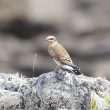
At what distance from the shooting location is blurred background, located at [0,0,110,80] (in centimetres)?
2411

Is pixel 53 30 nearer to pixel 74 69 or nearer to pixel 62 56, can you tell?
pixel 62 56

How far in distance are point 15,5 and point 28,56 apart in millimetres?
2386

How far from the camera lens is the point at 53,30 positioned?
24.6m

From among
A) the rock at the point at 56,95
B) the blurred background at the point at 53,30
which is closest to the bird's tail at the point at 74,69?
the rock at the point at 56,95

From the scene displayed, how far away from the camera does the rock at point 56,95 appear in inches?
329

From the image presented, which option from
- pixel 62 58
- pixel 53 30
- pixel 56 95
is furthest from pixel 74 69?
pixel 53 30

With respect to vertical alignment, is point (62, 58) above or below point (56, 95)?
above

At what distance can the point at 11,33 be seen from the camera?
2517cm

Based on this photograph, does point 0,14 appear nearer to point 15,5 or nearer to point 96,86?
point 15,5

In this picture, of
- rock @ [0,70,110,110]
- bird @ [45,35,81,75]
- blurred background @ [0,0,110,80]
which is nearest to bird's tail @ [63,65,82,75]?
bird @ [45,35,81,75]

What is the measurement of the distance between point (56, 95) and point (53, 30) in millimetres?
16222

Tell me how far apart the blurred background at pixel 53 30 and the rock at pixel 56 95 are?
48.8 feet

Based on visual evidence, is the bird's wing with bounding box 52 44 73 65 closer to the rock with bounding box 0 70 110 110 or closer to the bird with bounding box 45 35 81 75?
the bird with bounding box 45 35 81 75

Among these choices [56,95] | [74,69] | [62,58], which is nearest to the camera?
[56,95]
